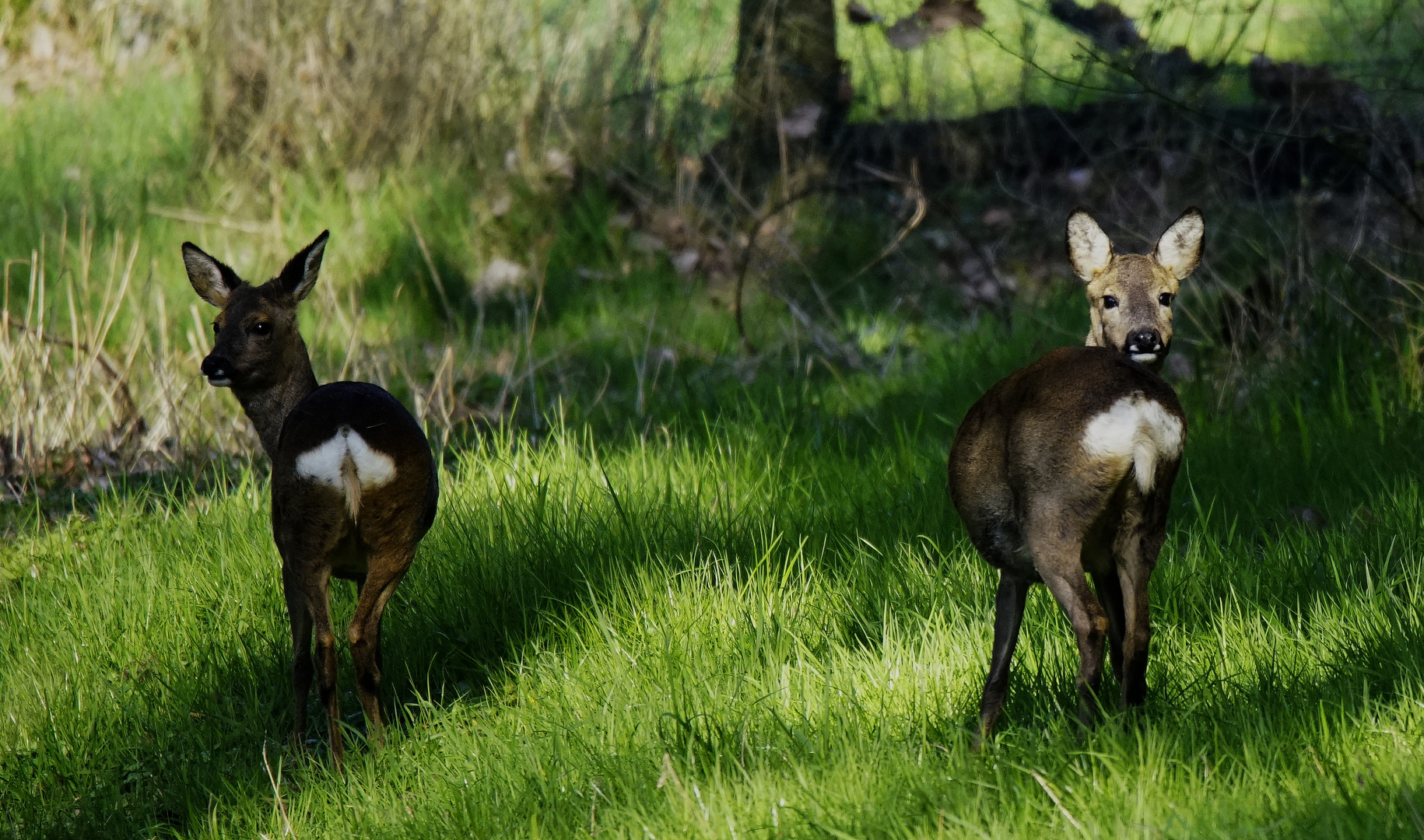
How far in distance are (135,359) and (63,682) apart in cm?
341

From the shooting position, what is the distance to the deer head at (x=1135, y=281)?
139 inches

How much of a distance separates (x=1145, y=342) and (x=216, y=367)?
97.2 inches

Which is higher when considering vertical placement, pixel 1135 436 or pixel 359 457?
pixel 1135 436

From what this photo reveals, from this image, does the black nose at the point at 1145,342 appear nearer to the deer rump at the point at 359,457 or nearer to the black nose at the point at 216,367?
the deer rump at the point at 359,457

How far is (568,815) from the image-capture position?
9.47 feet

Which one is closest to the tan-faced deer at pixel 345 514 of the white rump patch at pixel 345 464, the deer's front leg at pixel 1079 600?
the white rump patch at pixel 345 464

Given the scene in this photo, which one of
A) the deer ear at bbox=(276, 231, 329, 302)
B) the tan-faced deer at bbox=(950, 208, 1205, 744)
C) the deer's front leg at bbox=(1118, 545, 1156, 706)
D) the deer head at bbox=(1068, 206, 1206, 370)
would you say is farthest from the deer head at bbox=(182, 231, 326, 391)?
the deer's front leg at bbox=(1118, 545, 1156, 706)

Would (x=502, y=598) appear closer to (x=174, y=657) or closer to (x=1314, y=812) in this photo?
(x=174, y=657)

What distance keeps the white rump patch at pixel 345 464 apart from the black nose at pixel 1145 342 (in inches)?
74.0

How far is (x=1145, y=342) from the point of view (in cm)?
343

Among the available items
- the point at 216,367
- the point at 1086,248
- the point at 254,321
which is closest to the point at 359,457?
the point at 216,367

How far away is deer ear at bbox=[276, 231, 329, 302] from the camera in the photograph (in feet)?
13.3

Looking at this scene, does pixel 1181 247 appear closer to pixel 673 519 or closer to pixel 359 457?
pixel 673 519

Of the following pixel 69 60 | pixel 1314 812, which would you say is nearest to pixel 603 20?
pixel 69 60
